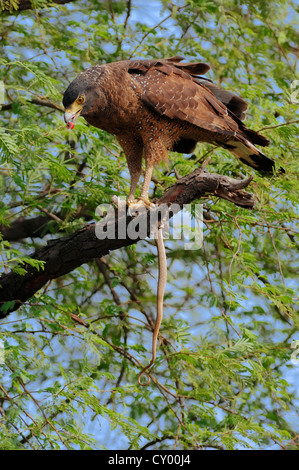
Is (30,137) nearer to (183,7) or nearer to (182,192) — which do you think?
(182,192)

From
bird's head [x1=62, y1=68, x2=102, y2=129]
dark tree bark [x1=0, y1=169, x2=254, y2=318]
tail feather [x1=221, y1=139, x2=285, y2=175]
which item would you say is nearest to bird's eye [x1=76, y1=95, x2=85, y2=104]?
bird's head [x1=62, y1=68, x2=102, y2=129]

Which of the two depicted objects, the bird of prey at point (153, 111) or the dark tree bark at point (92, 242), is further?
the bird of prey at point (153, 111)

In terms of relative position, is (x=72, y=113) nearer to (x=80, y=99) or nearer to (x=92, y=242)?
(x=80, y=99)

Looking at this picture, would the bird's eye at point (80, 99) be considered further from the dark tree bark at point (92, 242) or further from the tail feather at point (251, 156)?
the tail feather at point (251, 156)

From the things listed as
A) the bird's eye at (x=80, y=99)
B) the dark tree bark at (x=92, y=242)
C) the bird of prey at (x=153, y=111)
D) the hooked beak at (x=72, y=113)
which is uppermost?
the bird of prey at (x=153, y=111)

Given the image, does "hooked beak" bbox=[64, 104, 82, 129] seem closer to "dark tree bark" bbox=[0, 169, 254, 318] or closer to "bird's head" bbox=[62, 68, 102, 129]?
"bird's head" bbox=[62, 68, 102, 129]

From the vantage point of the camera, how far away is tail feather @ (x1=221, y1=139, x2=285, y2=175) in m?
4.78

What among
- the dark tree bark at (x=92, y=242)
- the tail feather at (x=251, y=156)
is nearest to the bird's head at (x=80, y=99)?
the dark tree bark at (x=92, y=242)

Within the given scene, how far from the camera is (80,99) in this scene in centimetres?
436

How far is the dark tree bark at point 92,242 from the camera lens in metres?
4.07

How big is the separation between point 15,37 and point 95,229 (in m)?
2.81

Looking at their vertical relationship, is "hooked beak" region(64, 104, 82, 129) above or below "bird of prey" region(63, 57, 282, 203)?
below

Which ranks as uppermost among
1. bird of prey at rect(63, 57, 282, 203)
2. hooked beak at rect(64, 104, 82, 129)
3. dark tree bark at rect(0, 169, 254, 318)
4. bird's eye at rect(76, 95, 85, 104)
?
bird of prey at rect(63, 57, 282, 203)
